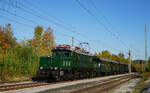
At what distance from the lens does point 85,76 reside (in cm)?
2755

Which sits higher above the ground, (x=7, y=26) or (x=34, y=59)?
(x=7, y=26)

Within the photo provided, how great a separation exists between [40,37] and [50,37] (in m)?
3.05

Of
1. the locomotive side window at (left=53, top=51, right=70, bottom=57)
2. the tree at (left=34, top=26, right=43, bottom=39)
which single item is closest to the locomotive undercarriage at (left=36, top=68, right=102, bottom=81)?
the locomotive side window at (left=53, top=51, right=70, bottom=57)

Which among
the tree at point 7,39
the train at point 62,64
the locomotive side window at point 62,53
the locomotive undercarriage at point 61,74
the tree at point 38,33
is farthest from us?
the tree at point 38,33

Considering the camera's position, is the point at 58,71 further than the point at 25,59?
No

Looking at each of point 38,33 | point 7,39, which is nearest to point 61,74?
point 7,39

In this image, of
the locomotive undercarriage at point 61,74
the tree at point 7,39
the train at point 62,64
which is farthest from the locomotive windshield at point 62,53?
the tree at point 7,39

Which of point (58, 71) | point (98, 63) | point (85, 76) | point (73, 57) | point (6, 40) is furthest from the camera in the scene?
point (6, 40)

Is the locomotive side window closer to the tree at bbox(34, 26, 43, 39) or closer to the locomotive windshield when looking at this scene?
the locomotive windshield

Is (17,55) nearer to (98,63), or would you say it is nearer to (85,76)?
(85,76)

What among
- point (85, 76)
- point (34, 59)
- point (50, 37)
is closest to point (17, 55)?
point (34, 59)

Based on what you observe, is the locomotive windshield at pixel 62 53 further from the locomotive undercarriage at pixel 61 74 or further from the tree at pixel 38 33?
the tree at pixel 38 33

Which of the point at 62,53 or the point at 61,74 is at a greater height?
the point at 62,53

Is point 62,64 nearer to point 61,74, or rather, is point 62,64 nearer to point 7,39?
point 61,74
